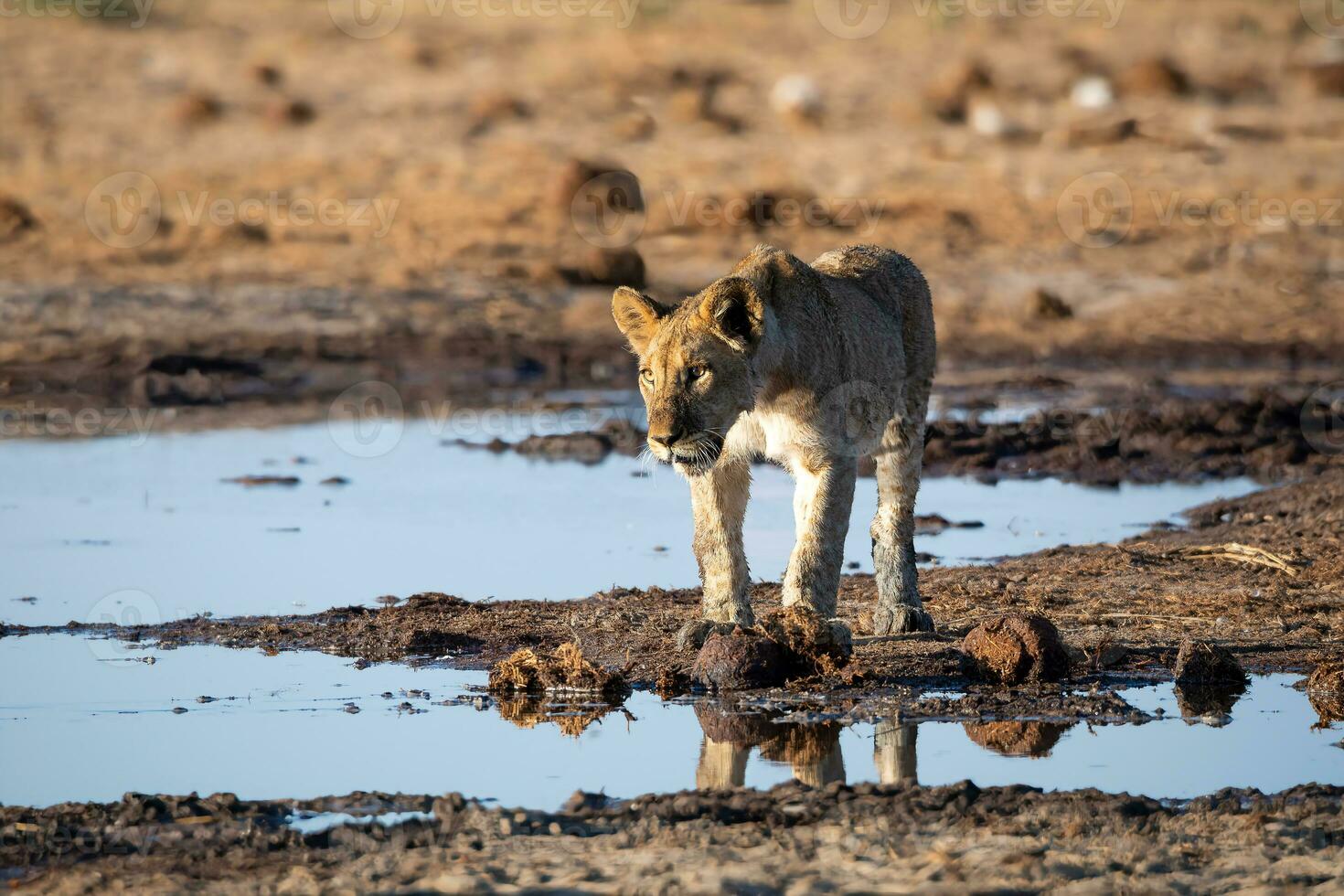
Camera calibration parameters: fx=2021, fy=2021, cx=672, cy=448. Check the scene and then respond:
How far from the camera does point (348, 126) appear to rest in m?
28.2

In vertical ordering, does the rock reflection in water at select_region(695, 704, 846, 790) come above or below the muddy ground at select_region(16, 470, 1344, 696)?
below

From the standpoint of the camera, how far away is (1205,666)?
8359 mm

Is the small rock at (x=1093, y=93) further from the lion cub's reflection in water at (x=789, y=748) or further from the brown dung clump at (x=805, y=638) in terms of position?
the lion cub's reflection in water at (x=789, y=748)

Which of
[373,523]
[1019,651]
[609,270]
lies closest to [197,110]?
[609,270]

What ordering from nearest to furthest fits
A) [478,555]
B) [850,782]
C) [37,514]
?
[850,782] < [478,555] < [37,514]

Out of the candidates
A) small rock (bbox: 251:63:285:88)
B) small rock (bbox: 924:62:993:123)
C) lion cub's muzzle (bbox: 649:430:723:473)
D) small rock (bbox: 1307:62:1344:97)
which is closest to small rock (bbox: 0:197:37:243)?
small rock (bbox: 251:63:285:88)

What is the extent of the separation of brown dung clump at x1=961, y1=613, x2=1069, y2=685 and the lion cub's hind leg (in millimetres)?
957

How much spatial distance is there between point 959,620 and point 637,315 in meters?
2.36

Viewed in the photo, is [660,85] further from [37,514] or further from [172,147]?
[37,514]

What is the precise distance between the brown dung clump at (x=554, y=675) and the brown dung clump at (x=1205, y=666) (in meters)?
2.32

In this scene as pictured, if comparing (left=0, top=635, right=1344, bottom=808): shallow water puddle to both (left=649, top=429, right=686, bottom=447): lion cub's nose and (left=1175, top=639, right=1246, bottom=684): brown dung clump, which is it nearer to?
(left=1175, top=639, right=1246, bottom=684): brown dung clump

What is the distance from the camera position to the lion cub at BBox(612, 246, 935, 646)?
26.9ft

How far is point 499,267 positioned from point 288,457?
789 centimetres

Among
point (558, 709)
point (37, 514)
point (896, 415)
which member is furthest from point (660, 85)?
point (558, 709)
